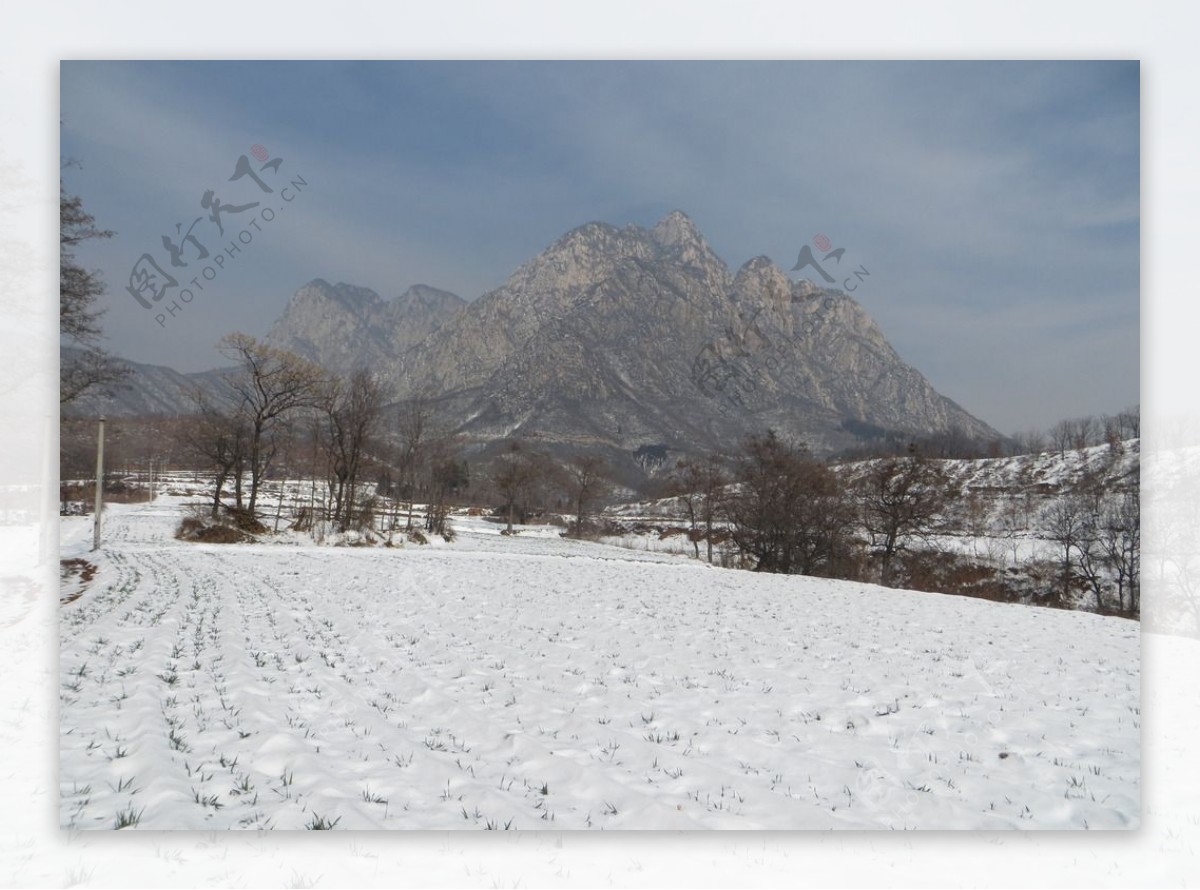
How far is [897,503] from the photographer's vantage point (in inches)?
867

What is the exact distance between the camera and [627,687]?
19.7 ft

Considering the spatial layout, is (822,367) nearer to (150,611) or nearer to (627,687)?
(627,687)

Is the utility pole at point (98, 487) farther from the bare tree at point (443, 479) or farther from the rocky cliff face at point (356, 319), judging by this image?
the bare tree at point (443, 479)

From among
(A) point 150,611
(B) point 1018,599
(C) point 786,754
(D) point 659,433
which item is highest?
(D) point 659,433

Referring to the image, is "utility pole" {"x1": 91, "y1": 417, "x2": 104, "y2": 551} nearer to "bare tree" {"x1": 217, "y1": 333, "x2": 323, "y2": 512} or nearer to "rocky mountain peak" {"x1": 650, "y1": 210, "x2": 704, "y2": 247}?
"bare tree" {"x1": 217, "y1": 333, "x2": 323, "y2": 512}

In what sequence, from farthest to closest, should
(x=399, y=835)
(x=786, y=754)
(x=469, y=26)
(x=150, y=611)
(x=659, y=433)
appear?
(x=659, y=433)
(x=150, y=611)
(x=469, y=26)
(x=786, y=754)
(x=399, y=835)

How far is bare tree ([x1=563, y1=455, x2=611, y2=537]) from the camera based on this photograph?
18.9 metres

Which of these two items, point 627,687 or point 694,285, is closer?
point 627,687

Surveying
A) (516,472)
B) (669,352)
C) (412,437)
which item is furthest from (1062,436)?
(412,437)

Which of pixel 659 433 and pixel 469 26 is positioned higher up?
pixel 469 26

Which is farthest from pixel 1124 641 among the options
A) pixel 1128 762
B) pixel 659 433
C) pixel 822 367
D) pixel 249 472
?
pixel 249 472

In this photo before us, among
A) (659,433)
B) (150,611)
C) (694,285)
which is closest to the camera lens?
(150,611)

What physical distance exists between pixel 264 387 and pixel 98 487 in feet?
33.2

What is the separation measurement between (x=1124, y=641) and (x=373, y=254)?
359 inches
